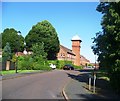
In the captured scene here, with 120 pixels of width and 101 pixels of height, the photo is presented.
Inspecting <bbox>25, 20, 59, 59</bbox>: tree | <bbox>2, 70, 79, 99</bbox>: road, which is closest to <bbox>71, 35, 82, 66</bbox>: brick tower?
<bbox>25, 20, 59, 59</bbox>: tree

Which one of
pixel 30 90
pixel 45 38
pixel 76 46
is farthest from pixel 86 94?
pixel 76 46

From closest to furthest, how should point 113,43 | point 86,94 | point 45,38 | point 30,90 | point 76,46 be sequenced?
point 86,94 → point 30,90 → point 113,43 → point 45,38 → point 76,46

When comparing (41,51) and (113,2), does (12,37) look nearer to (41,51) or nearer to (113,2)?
(41,51)

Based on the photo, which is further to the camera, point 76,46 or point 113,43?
point 76,46

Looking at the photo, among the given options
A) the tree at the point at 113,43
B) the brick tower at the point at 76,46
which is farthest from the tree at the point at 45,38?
the tree at the point at 113,43

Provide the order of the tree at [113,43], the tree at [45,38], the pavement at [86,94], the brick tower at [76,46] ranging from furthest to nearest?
the brick tower at [76,46]
the tree at [45,38]
the tree at [113,43]
the pavement at [86,94]

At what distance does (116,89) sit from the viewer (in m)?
21.3

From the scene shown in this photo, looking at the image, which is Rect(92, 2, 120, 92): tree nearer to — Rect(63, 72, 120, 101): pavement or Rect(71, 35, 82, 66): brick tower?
Rect(63, 72, 120, 101): pavement

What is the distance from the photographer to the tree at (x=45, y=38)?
94250 millimetres

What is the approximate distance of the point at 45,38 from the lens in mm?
95250

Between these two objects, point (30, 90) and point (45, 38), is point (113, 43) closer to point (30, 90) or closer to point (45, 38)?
point (30, 90)

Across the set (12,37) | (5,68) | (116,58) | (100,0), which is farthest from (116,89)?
(12,37)

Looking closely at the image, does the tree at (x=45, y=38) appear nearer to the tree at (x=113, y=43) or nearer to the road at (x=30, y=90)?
the road at (x=30, y=90)

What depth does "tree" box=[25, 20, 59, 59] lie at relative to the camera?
309 ft
